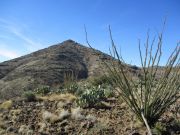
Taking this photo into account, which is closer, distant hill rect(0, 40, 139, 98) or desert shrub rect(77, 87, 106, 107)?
desert shrub rect(77, 87, 106, 107)

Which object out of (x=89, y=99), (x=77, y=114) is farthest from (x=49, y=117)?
(x=89, y=99)

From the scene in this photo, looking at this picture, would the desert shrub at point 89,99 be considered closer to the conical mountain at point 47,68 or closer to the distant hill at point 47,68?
the distant hill at point 47,68

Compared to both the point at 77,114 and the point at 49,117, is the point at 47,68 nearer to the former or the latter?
the point at 49,117

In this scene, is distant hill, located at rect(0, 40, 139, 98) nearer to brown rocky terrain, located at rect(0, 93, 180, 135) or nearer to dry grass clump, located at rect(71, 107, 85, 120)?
brown rocky terrain, located at rect(0, 93, 180, 135)

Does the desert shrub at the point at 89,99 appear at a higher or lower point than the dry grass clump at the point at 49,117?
higher

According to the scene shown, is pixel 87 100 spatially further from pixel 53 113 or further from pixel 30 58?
pixel 30 58

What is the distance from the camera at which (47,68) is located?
178 feet

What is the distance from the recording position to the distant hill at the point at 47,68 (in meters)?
43.6

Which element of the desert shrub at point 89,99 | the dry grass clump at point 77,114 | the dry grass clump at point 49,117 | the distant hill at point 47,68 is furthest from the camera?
the distant hill at point 47,68

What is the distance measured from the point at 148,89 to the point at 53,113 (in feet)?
14.5

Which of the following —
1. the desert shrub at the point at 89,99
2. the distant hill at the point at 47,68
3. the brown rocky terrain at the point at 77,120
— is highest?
the distant hill at the point at 47,68

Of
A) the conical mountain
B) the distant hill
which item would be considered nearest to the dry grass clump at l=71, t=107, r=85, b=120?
the distant hill

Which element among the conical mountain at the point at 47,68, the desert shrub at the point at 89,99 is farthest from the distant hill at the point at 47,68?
the desert shrub at the point at 89,99

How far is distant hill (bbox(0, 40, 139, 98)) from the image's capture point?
4362 cm
